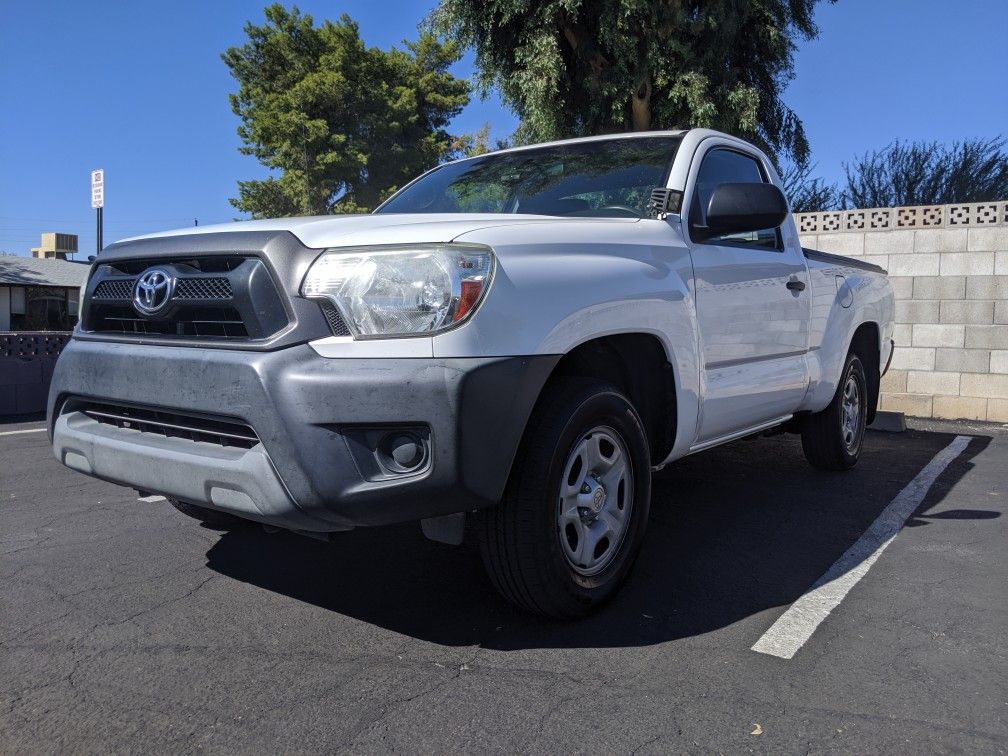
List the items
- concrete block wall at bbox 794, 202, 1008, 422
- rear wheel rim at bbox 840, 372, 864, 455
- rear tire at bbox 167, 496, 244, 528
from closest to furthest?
rear tire at bbox 167, 496, 244, 528, rear wheel rim at bbox 840, 372, 864, 455, concrete block wall at bbox 794, 202, 1008, 422

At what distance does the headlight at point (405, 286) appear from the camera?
2.47 m

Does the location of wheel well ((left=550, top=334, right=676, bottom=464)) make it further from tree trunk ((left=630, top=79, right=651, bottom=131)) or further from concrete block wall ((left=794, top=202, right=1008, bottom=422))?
tree trunk ((left=630, top=79, right=651, bottom=131))

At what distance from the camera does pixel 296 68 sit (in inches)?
1275

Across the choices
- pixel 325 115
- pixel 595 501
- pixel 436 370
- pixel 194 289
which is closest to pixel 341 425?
pixel 436 370

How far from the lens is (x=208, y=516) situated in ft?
13.0

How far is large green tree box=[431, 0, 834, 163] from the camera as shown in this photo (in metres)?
13.2

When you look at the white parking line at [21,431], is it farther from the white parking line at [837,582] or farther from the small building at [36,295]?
the small building at [36,295]

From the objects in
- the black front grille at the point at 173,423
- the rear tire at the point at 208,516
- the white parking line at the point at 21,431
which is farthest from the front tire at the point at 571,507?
the white parking line at the point at 21,431

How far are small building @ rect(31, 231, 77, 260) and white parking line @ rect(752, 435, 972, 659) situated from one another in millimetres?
45231

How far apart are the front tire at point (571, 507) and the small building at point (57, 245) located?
4571cm

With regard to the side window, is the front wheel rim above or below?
below

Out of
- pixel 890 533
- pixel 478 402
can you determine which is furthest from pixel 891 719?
pixel 890 533

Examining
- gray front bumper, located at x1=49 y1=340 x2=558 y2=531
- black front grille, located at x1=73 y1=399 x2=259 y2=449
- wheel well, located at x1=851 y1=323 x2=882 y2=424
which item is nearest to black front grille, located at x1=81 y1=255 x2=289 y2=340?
gray front bumper, located at x1=49 y1=340 x2=558 y2=531

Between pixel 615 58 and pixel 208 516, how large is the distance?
11.6m
